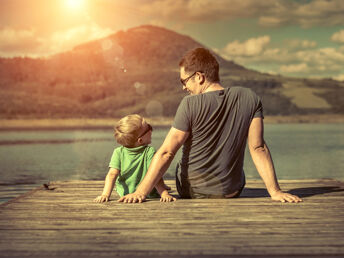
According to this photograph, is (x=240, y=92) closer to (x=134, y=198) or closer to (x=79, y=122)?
(x=134, y=198)

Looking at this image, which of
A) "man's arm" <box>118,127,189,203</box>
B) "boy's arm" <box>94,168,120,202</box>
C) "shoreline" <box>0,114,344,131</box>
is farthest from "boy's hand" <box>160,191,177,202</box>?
"shoreline" <box>0,114,344,131</box>

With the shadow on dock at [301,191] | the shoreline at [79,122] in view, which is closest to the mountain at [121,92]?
the shoreline at [79,122]

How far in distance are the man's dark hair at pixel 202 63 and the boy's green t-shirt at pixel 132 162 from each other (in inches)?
37.8

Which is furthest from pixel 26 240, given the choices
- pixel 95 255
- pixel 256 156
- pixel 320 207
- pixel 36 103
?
pixel 36 103

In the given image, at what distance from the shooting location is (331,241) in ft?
10.7

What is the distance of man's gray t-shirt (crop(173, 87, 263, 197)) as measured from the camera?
179 inches

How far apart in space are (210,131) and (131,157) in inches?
34.8

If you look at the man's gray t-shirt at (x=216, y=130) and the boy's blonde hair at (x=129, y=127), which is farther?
the boy's blonde hair at (x=129, y=127)

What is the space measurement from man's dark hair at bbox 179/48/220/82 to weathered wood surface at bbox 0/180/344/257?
1262 millimetres

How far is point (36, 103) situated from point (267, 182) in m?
147

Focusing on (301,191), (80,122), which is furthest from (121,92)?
(301,191)

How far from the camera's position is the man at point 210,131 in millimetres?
4551

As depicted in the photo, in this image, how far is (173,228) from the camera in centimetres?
365

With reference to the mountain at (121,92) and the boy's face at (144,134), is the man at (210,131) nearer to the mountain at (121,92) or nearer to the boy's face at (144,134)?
the boy's face at (144,134)
